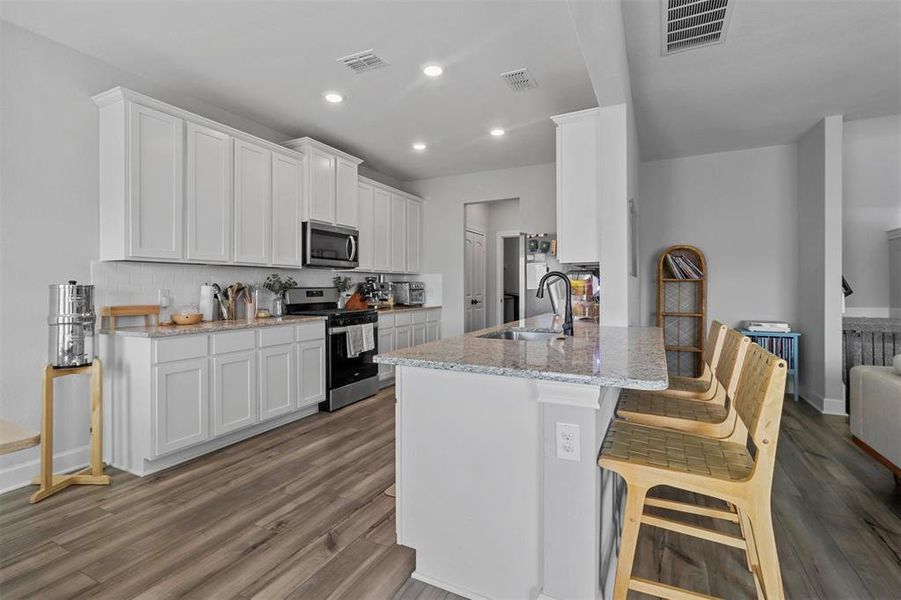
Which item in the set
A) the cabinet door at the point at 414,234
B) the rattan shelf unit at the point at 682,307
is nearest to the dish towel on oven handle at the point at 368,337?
Result: the cabinet door at the point at 414,234

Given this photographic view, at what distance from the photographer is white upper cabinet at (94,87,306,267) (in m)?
2.83

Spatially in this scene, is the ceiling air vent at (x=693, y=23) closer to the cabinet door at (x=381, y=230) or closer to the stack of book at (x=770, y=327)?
the stack of book at (x=770, y=327)

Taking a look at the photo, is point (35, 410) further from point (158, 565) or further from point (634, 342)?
point (634, 342)

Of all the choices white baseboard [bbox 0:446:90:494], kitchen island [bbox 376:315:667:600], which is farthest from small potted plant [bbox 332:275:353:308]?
kitchen island [bbox 376:315:667:600]

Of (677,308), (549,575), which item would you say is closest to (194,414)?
(549,575)

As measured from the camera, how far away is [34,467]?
102 inches

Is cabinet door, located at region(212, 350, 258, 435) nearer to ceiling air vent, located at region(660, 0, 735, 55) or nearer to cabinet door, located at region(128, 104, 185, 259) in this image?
cabinet door, located at region(128, 104, 185, 259)

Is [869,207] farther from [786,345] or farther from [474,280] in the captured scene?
[474,280]

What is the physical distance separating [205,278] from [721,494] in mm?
3679

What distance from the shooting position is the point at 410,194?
593 cm

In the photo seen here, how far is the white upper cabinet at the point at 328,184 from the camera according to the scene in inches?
163

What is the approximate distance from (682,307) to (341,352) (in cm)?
394

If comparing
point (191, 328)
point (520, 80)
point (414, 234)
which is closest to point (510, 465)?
point (191, 328)

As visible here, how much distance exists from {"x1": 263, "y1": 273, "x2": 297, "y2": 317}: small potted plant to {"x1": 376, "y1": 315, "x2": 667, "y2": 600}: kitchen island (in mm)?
2594
